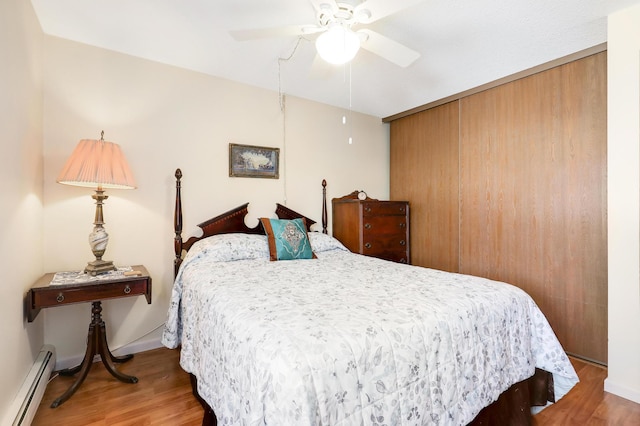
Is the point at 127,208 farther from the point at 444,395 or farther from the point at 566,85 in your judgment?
the point at 566,85

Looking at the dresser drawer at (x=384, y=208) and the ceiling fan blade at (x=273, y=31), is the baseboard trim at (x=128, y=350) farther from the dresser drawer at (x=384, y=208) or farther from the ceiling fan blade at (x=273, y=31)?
the ceiling fan blade at (x=273, y=31)

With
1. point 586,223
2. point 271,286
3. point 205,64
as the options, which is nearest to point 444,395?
point 271,286

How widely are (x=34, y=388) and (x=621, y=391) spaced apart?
3508mm

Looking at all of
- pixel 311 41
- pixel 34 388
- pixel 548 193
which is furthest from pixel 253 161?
pixel 548 193

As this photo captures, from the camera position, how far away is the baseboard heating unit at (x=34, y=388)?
1.53 meters

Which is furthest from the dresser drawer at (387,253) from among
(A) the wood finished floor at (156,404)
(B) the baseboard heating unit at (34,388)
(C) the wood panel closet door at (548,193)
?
(B) the baseboard heating unit at (34,388)

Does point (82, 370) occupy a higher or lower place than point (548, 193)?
lower

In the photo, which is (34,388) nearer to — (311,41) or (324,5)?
(324,5)

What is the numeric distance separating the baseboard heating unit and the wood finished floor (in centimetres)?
7

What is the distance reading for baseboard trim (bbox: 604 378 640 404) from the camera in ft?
6.25

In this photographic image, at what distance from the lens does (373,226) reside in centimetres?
332

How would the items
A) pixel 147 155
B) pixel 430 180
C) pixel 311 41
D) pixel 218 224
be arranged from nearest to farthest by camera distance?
pixel 311 41
pixel 147 155
pixel 218 224
pixel 430 180

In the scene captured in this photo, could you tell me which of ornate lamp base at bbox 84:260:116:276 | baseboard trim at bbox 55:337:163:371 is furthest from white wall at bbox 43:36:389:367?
ornate lamp base at bbox 84:260:116:276

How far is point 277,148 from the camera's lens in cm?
319
